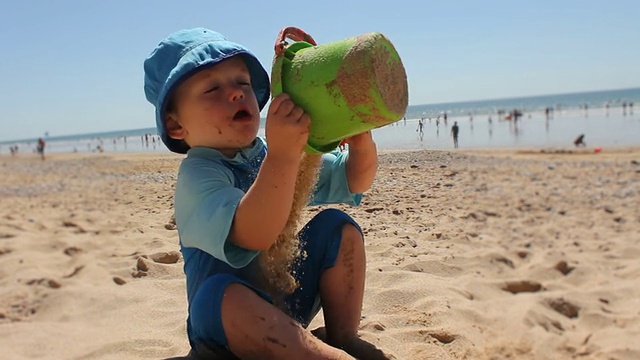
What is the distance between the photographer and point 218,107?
1.42 metres

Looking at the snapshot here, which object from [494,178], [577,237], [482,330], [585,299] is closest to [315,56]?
[482,330]

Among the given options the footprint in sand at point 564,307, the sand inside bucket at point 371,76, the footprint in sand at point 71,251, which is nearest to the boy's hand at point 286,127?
the sand inside bucket at point 371,76

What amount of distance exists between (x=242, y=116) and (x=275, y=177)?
0.27 m

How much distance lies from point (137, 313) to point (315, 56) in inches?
62.3

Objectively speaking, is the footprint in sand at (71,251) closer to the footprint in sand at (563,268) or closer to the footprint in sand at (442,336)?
the footprint in sand at (442,336)

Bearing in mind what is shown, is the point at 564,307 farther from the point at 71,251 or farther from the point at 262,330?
the point at 71,251

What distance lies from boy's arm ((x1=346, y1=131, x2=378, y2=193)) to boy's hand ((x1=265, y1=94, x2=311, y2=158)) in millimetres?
435

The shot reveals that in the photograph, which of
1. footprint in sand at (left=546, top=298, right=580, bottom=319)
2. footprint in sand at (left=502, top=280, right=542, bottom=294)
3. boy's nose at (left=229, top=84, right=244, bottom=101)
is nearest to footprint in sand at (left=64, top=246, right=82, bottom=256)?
boy's nose at (left=229, top=84, right=244, bottom=101)

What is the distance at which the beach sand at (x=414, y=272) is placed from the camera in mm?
2072

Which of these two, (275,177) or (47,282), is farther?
(47,282)

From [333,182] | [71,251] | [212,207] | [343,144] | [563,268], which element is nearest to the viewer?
[212,207]

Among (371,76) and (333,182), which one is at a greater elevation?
(371,76)

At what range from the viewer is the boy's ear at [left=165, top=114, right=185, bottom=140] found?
1530mm

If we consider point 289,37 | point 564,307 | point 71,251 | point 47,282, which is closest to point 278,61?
point 289,37
